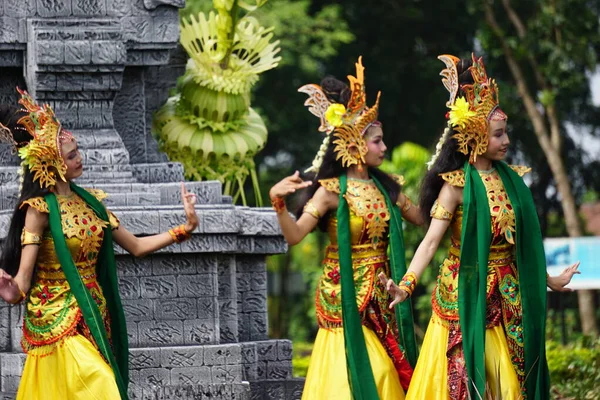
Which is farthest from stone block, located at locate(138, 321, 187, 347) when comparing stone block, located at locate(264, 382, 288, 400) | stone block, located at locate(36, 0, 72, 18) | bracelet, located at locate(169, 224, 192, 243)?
stone block, located at locate(36, 0, 72, 18)

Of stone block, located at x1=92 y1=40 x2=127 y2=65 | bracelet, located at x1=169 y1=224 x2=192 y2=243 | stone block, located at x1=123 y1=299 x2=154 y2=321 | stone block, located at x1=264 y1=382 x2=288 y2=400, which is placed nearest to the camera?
bracelet, located at x1=169 y1=224 x2=192 y2=243

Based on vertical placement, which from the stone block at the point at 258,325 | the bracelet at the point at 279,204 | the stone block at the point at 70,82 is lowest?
the stone block at the point at 258,325

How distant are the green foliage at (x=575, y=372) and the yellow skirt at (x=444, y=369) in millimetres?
2227

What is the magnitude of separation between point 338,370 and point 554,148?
10379 mm

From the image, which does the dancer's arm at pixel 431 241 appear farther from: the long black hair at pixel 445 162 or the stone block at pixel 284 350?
the stone block at pixel 284 350

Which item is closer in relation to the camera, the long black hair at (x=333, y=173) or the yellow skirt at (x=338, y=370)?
the yellow skirt at (x=338, y=370)

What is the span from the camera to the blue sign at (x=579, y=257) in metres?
14.8

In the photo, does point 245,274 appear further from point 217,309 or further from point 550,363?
point 550,363

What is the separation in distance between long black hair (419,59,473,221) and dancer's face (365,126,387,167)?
0.35m

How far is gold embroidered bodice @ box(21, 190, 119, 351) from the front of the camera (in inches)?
295

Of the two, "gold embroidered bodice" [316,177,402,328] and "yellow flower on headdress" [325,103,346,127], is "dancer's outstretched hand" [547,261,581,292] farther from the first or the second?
"yellow flower on headdress" [325,103,346,127]

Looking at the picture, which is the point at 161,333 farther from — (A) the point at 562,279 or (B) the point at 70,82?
(A) the point at 562,279

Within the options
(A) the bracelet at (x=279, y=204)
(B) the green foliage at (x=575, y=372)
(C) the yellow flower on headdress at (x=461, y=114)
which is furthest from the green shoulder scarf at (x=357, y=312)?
(B) the green foliage at (x=575, y=372)

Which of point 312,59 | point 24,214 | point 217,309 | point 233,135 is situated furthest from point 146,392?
point 312,59
